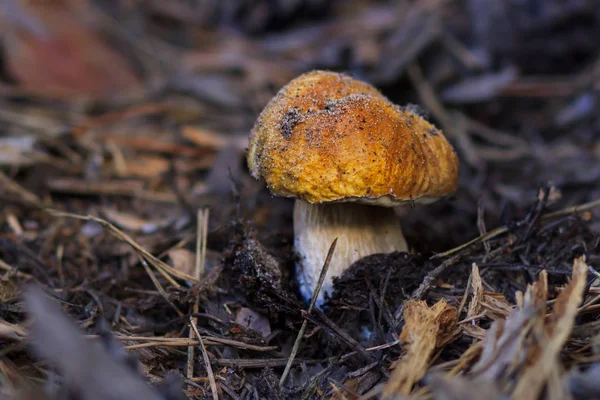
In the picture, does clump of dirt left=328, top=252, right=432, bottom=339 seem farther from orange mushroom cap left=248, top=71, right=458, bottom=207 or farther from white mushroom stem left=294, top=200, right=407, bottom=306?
orange mushroom cap left=248, top=71, right=458, bottom=207

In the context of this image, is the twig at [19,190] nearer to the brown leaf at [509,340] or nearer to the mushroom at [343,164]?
the mushroom at [343,164]

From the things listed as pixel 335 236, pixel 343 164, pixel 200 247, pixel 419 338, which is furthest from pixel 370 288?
pixel 200 247

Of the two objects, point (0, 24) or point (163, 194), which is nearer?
point (163, 194)

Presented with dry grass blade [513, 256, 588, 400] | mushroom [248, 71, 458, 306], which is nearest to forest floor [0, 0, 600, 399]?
dry grass blade [513, 256, 588, 400]

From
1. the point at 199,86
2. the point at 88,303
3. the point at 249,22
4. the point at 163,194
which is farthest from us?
the point at 249,22

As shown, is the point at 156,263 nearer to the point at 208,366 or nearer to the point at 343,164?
the point at 208,366

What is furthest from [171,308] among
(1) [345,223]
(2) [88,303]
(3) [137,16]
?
(3) [137,16]

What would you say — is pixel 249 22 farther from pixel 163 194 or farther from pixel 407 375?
pixel 407 375
